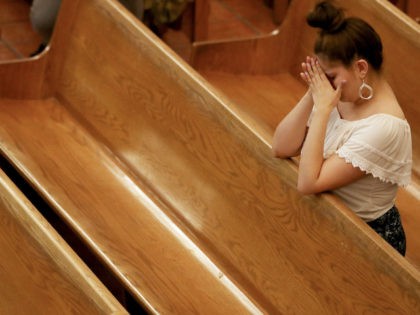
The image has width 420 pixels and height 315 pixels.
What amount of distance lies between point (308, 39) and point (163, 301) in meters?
1.82

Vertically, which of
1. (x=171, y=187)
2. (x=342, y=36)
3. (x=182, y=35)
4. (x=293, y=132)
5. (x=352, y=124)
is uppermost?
(x=342, y=36)

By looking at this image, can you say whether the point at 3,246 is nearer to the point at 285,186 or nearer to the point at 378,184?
the point at 285,186

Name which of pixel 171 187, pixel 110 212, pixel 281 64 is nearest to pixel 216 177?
pixel 171 187

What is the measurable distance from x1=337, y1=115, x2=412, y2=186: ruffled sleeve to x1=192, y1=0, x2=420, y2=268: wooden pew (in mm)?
1059

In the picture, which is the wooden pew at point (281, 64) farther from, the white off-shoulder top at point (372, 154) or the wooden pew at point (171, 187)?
the white off-shoulder top at point (372, 154)

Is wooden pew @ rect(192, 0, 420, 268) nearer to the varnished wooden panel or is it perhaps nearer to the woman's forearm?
the varnished wooden panel

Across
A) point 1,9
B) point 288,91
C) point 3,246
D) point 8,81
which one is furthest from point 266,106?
point 1,9

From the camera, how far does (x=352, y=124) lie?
2955mm

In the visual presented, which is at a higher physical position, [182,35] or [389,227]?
[389,227]

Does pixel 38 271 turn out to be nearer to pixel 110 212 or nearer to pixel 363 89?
pixel 110 212

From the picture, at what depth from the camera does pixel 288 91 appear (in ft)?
14.7

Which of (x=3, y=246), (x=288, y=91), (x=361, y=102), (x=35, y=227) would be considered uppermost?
(x=361, y=102)

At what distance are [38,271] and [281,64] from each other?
2.14 m

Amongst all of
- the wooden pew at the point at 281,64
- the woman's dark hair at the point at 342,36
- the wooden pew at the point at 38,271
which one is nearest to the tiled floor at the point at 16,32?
the wooden pew at the point at 281,64
